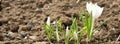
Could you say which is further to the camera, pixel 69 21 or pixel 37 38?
pixel 69 21

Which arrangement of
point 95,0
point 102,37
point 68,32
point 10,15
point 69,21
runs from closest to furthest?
1. point 68,32
2. point 102,37
3. point 69,21
4. point 10,15
5. point 95,0

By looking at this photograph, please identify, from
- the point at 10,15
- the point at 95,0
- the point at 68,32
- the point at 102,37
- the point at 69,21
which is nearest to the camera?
the point at 68,32

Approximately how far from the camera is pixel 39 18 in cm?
219

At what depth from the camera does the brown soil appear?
192 centimetres

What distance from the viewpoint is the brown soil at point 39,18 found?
1.92 metres

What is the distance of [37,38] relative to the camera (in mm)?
1934

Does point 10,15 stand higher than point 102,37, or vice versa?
point 10,15

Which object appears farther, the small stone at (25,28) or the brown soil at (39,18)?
the small stone at (25,28)

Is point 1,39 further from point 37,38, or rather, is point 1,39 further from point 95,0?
point 95,0

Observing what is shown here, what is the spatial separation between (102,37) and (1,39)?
2.26 ft

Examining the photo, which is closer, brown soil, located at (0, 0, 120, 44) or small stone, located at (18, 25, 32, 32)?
brown soil, located at (0, 0, 120, 44)

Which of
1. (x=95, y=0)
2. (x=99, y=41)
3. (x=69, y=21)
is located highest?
(x=95, y=0)

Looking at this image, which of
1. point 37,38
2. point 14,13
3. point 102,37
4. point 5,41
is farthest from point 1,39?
point 102,37

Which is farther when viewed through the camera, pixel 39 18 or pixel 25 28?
pixel 39 18
